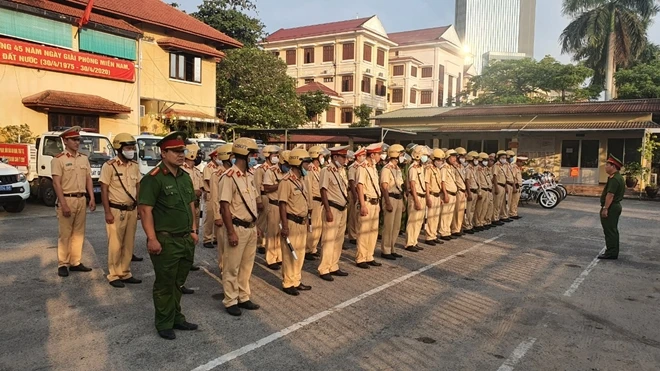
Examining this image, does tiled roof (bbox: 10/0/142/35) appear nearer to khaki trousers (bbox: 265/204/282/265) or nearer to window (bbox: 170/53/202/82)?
window (bbox: 170/53/202/82)

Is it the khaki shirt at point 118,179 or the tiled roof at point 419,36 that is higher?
the tiled roof at point 419,36

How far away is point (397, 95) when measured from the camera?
5116 cm

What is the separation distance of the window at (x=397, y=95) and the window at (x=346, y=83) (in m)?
7.12

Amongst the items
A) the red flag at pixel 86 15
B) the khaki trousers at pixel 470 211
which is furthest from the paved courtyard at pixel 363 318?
the red flag at pixel 86 15

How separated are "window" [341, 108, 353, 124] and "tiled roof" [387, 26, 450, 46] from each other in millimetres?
13479

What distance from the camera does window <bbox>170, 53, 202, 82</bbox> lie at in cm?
2172

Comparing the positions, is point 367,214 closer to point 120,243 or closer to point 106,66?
point 120,243

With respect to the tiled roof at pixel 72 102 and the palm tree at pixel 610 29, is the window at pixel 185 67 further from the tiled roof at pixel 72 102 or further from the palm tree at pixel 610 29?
the palm tree at pixel 610 29

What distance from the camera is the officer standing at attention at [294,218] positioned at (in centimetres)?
580

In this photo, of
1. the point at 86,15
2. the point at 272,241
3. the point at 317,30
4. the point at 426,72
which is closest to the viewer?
the point at 272,241

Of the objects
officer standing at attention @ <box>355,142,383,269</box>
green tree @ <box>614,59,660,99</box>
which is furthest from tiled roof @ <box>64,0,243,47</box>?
green tree @ <box>614,59,660,99</box>

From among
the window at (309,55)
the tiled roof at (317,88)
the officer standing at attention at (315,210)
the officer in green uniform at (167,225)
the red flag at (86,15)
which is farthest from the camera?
the window at (309,55)

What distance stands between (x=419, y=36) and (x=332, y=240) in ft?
170

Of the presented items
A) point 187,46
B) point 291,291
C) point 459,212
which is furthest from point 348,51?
point 291,291
